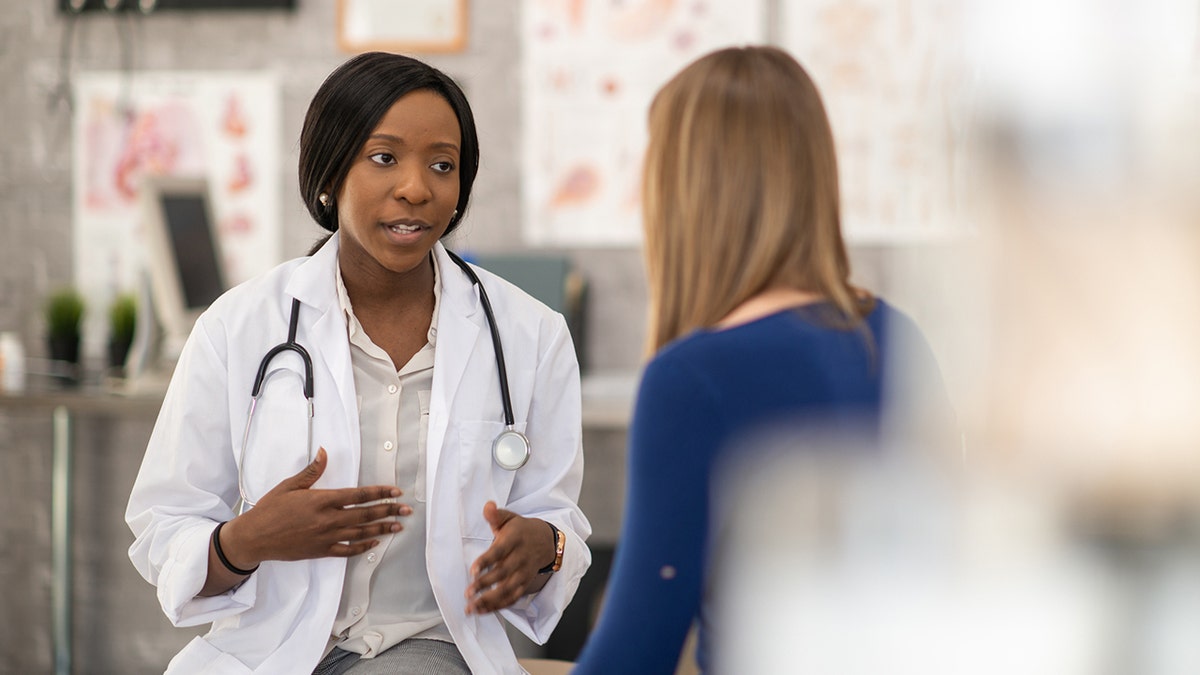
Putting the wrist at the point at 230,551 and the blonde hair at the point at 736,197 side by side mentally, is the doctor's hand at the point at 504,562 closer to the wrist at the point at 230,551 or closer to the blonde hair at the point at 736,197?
the wrist at the point at 230,551

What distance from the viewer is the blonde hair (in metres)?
0.82

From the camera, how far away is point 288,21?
2902mm

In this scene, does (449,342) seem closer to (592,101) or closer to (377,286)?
(377,286)

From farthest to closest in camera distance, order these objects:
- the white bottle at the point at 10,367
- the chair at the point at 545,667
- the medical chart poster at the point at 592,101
Answer: the medical chart poster at the point at 592,101 → the white bottle at the point at 10,367 → the chair at the point at 545,667

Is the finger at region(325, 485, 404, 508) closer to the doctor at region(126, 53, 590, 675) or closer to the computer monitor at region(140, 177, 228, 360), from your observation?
A: the doctor at region(126, 53, 590, 675)

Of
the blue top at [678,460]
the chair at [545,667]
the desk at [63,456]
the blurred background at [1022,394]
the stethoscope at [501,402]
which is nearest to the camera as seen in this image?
the blurred background at [1022,394]

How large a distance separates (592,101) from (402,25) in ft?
1.68

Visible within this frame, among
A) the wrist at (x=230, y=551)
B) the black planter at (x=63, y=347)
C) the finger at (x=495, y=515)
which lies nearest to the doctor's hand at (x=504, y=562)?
the finger at (x=495, y=515)

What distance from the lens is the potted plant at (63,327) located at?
9.31ft

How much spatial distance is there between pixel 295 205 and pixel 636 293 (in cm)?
89

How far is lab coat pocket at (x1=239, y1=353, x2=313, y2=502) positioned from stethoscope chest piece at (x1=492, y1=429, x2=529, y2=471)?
0.62 ft

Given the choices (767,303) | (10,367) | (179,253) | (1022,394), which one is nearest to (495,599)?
(767,303)

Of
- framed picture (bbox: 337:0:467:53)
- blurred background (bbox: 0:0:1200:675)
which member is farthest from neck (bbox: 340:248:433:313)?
framed picture (bbox: 337:0:467:53)

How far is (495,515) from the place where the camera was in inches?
43.8
